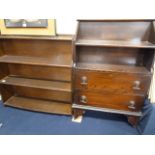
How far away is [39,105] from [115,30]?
1489 mm

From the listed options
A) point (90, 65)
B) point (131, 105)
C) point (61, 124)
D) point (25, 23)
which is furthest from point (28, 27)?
point (131, 105)

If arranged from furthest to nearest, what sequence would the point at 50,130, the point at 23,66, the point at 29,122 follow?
the point at 23,66
the point at 29,122
the point at 50,130

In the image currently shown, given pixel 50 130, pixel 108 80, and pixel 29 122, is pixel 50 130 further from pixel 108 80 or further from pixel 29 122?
pixel 108 80

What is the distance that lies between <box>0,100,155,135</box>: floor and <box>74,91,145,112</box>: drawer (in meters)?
0.20

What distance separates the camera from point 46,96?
212 centimetres

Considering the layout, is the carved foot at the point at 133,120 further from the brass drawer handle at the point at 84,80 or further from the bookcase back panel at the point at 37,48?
the bookcase back panel at the point at 37,48

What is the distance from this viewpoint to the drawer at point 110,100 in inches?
62.2

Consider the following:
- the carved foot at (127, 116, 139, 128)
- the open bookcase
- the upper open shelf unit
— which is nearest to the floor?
the carved foot at (127, 116, 139, 128)

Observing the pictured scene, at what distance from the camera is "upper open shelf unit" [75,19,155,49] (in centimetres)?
150

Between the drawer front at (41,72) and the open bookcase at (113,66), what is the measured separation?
33 cm

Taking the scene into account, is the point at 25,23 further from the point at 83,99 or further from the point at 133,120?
the point at 133,120

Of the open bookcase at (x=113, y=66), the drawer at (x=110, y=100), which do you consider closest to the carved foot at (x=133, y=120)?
the open bookcase at (x=113, y=66)

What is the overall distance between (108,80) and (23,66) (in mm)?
1260
